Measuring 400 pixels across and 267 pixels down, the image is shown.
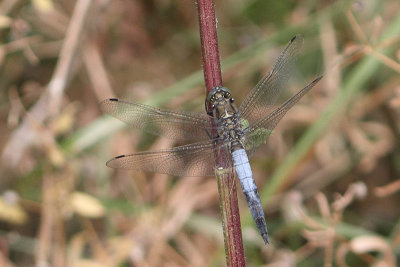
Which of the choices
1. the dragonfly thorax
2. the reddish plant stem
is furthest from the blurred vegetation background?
the reddish plant stem

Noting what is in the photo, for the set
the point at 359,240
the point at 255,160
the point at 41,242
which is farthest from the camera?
the point at 255,160

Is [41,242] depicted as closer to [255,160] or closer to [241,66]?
[255,160]

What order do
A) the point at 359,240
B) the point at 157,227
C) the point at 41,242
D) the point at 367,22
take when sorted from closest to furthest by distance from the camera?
1. the point at 359,240
2. the point at 41,242
3. the point at 157,227
4. the point at 367,22

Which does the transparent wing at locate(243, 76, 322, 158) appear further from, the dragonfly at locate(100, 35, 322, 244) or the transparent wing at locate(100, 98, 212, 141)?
the transparent wing at locate(100, 98, 212, 141)

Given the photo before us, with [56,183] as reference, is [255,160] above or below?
above

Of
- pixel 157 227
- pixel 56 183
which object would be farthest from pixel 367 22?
pixel 56 183

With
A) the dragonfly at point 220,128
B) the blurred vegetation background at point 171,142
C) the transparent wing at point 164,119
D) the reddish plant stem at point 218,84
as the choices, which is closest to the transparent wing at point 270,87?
the dragonfly at point 220,128

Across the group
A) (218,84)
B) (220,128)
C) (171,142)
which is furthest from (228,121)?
(171,142)

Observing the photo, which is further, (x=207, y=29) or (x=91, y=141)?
(x=91, y=141)

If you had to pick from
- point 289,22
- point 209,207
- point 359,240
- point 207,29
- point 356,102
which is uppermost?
point 289,22
